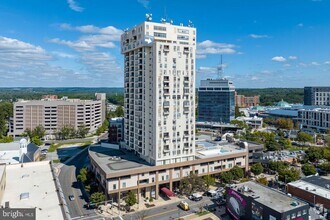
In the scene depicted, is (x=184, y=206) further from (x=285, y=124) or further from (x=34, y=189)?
(x=285, y=124)

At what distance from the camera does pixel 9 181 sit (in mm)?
48250

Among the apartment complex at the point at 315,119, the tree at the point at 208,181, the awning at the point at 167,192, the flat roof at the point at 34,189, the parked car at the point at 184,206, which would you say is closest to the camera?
the flat roof at the point at 34,189

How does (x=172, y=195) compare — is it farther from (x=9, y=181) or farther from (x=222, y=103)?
(x=222, y=103)

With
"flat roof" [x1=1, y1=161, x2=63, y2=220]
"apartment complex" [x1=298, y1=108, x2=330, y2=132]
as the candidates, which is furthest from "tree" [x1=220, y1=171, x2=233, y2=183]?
"apartment complex" [x1=298, y1=108, x2=330, y2=132]

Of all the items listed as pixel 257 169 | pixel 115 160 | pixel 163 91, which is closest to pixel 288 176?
pixel 257 169

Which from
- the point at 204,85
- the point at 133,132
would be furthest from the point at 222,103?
the point at 133,132

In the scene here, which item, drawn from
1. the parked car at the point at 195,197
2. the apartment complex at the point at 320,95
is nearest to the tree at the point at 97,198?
the parked car at the point at 195,197

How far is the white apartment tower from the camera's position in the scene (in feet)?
194

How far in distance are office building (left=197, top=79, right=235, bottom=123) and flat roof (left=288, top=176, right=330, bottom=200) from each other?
84550mm

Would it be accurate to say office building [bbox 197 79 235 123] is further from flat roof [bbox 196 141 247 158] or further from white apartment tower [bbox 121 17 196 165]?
white apartment tower [bbox 121 17 196 165]

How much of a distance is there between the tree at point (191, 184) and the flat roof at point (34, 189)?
25.8 m

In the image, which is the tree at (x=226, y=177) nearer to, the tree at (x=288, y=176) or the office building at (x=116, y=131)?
the tree at (x=288, y=176)

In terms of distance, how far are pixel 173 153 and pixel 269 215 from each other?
2493 centimetres

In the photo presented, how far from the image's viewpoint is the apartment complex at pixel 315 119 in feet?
432
